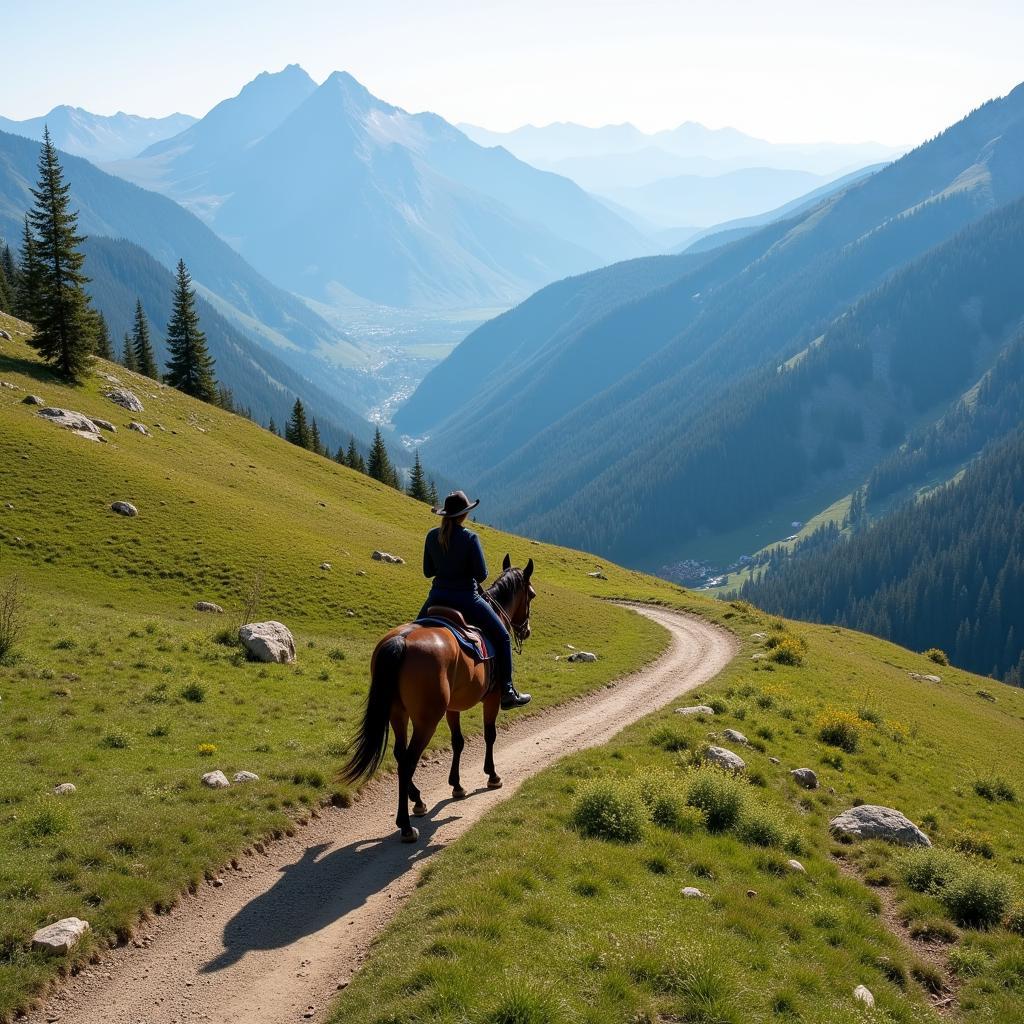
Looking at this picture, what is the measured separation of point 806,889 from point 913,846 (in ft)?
15.9

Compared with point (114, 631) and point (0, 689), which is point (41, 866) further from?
point (114, 631)

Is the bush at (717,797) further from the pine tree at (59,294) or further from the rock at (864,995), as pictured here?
the pine tree at (59,294)

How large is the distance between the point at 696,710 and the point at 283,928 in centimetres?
1687

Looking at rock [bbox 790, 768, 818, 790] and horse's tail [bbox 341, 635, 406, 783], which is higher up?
horse's tail [bbox 341, 635, 406, 783]

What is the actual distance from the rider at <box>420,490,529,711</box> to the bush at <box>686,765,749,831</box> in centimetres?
472

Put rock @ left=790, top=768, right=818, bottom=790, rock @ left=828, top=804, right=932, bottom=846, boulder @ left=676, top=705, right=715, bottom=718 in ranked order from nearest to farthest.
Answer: rock @ left=828, top=804, right=932, bottom=846
rock @ left=790, top=768, right=818, bottom=790
boulder @ left=676, top=705, right=715, bottom=718

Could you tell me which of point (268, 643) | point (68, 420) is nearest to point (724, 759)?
point (268, 643)

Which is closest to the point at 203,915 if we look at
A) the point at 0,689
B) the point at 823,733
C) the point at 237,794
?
the point at 237,794

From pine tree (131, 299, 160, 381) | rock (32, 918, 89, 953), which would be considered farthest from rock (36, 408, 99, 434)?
pine tree (131, 299, 160, 381)

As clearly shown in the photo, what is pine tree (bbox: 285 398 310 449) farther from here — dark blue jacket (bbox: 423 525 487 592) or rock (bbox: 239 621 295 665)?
dark blue jacket (bbox: 423 525 487 592)

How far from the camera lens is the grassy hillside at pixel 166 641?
482 inches

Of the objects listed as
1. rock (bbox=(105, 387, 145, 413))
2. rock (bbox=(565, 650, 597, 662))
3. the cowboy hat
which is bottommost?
rock (bbox=(565, 650, 597, 662))

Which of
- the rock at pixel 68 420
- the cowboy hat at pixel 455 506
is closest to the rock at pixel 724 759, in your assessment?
the cowboy hat at pixel 455 506

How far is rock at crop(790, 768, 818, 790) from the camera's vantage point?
19547 millimetres
